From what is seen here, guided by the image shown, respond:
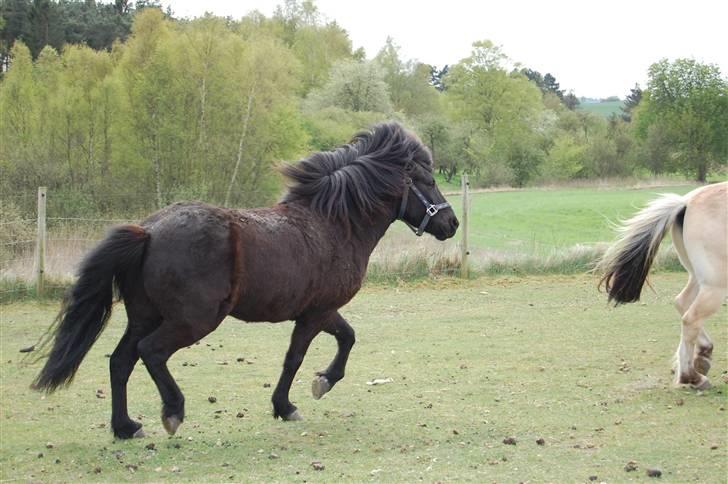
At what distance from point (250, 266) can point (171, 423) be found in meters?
1.15

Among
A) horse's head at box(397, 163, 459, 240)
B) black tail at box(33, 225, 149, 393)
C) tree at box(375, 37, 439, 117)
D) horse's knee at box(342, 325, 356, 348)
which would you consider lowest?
horse's knee at box(342, 325, 356, 348)

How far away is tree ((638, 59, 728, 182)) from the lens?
112 feet

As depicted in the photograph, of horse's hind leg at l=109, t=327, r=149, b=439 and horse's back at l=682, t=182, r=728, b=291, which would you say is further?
horse's back at l=682, t=182, r=728, b=291

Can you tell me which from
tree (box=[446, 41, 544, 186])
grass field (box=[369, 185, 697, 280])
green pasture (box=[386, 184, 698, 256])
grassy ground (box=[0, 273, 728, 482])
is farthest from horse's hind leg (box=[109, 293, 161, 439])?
tree (box=[446, 41, 544, 186])

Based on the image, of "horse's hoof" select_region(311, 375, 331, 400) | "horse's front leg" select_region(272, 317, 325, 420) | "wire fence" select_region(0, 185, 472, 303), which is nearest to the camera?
"horse's front leg" select_region(272, 317, 325, 420)

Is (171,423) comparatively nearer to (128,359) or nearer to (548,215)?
(128,359)

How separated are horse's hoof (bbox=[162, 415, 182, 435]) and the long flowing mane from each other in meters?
1.88

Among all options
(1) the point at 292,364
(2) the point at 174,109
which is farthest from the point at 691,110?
(1) the point at 292,364

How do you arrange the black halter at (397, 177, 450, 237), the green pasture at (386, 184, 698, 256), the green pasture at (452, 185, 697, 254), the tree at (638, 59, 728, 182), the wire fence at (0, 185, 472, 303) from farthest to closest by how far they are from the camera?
the tree at (638, 59, 728, 182), the green pasture at (452, 185, 697, 254), the green pasture at (386, 184, 698, 256), the wire fence at (0, 185, 472, 303), the black halter at (397, 177, 450, 237)

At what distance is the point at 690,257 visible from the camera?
690cm

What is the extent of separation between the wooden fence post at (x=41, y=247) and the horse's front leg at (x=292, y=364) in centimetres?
833

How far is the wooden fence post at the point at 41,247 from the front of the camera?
13039 millimetres

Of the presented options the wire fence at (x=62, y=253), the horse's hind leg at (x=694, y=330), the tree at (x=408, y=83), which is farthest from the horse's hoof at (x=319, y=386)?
the tree at (x=408, y=83)

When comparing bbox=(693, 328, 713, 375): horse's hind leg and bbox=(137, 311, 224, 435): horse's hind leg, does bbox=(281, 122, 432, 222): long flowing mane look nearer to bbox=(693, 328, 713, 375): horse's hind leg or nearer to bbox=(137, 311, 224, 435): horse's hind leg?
bbox=(137, 311, 224, 435): horse's hind leg
